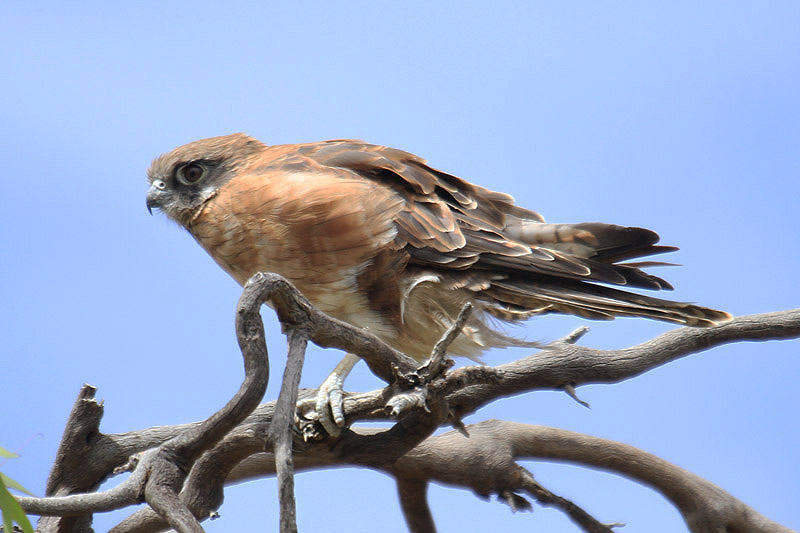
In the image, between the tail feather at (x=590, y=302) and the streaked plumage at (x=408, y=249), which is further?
the streaked plumage at (x=408, y=249)

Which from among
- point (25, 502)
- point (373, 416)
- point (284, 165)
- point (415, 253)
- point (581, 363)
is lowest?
point (25, 502)

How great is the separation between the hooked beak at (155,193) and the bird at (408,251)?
21cm

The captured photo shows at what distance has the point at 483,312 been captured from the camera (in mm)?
2584

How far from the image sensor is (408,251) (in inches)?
96.8

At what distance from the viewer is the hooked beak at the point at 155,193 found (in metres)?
2.88

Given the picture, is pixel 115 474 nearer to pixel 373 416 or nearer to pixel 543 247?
pixel 373 416

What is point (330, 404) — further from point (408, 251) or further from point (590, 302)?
point (590, 302)

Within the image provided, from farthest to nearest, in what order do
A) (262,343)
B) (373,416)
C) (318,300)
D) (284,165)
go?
(284,165)
(318,300)
(373,416)
(262,343)

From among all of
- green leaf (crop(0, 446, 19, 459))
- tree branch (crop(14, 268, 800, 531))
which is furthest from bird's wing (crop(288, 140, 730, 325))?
green leaf (crop(0, 446, 19, 459))

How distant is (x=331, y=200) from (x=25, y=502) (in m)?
1.13

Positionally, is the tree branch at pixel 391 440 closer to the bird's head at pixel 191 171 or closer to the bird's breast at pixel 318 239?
the bird's breast at pixel 318 239

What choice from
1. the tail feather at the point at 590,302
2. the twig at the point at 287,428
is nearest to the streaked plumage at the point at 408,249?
the tail feather at the point at 590,302

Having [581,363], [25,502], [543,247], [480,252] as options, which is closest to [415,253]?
[480,252]

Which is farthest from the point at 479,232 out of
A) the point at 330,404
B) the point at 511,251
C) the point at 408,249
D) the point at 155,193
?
the point at 155,193
